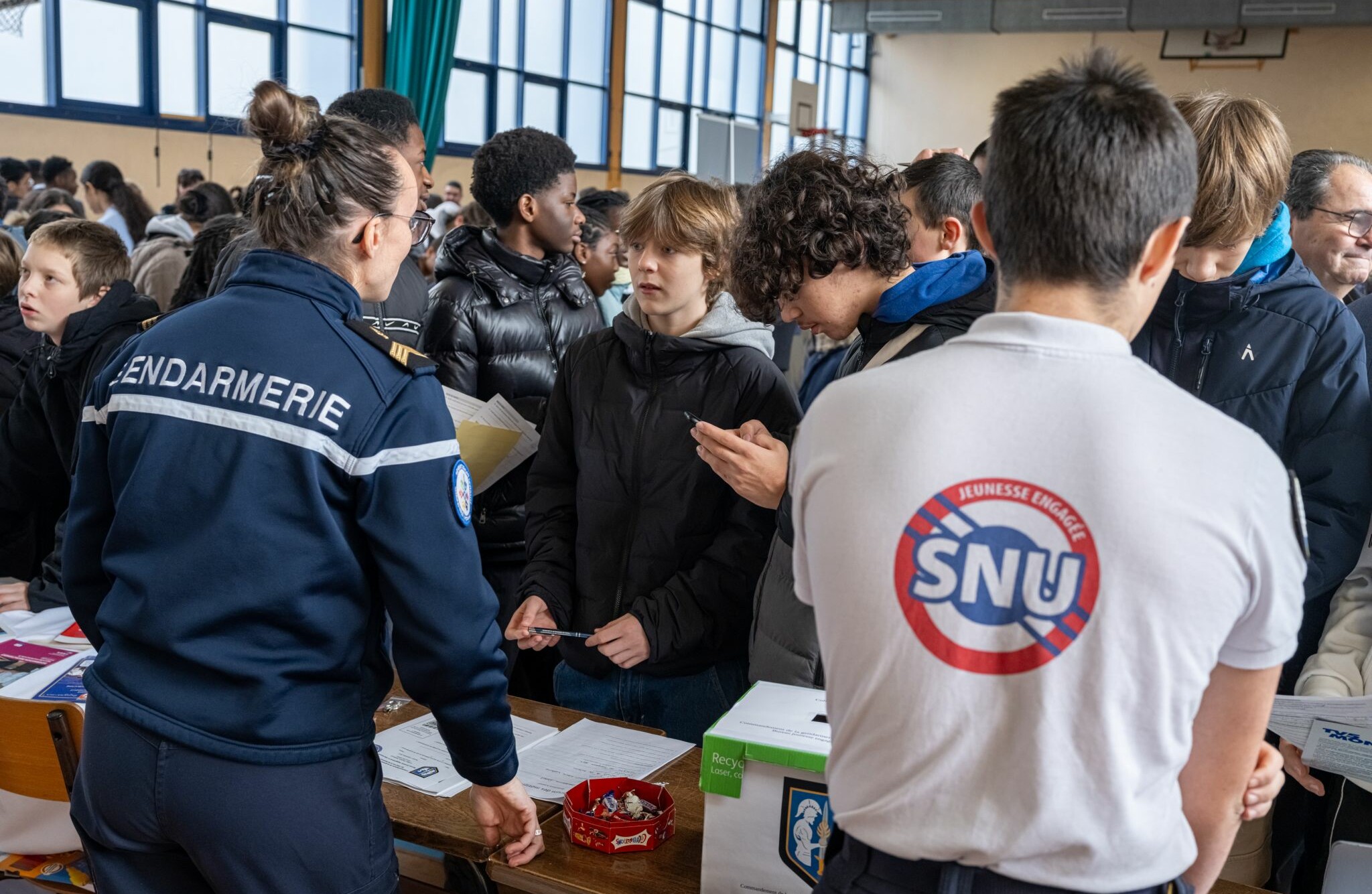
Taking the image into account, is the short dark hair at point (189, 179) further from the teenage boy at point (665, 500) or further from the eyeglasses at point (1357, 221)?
the eyeglasses at point (1357, 221)

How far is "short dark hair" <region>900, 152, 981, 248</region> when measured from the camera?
6.36 ft

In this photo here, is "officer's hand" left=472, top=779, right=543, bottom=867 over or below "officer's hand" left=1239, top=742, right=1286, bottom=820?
below

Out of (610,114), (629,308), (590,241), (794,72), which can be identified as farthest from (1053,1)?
(629,308)

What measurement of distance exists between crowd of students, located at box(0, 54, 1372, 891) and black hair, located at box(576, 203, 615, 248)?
1218 millimetres

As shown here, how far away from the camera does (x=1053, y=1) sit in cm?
1332

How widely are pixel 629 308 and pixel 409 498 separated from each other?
95cm

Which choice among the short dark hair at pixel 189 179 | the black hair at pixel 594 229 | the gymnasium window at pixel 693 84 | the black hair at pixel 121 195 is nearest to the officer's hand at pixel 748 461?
the black hair at pixel 594 229

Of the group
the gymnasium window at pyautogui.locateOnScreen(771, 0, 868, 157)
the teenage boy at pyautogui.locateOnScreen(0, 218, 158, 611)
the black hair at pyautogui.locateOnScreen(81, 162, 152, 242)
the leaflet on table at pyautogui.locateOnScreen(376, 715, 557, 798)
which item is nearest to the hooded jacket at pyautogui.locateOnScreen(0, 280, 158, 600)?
the teenage boy at pyautogui.locateOnScreen(0, 218, 158, 611)

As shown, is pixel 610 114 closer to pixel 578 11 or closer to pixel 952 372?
pixel 578 11

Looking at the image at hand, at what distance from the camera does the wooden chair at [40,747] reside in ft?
5.35

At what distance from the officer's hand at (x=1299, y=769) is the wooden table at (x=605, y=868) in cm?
81

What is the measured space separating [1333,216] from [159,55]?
7.53m

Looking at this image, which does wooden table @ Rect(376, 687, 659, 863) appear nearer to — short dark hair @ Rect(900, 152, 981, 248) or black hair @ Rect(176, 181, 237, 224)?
short dark hair @ Rect(900, 152, 981, 248)

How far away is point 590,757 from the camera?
1719 millimetres
